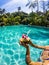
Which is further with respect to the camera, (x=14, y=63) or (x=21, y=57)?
(x=21, y=57)

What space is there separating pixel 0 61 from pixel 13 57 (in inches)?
33.0

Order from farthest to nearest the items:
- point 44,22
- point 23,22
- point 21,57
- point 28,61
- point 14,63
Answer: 1. point 23,22
2. point 44,22
3. point 21,57
4. point 14,63
5. point 28,61

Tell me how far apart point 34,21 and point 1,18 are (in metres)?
6.71

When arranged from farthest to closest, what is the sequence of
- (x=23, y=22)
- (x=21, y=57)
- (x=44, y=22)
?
(x=23, y=22)
(x=44, y=22)
(x=21, y=57)

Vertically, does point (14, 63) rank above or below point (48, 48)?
below

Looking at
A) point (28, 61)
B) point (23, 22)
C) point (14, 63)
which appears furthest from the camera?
point (23, 22)

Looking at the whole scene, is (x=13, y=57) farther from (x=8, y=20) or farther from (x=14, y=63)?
(x=8, y=20)

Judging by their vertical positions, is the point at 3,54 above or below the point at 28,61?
below

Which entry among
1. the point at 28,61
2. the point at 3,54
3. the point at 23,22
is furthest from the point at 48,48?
the point at 23,22

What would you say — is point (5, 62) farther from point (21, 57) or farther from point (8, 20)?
point (8, 20)

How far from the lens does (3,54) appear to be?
859 cm

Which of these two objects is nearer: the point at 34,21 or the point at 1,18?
the point at 34,21

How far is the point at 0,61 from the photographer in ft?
23.8

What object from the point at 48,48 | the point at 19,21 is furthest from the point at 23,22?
the point at 48,48
